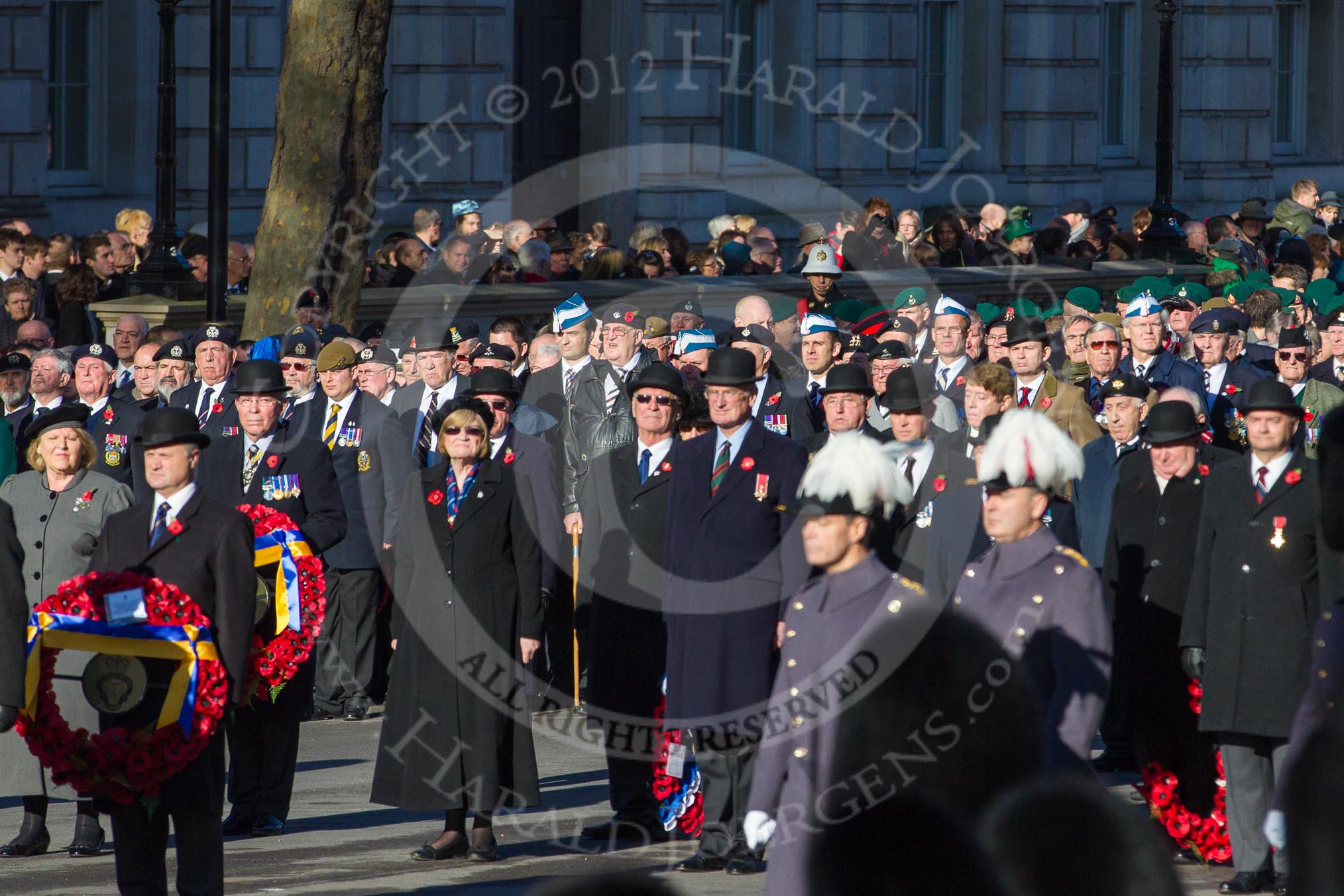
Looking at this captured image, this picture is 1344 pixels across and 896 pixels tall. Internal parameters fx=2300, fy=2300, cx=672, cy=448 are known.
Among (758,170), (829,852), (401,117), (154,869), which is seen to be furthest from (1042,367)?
(758,170)

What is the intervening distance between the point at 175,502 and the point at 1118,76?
2730 centimetres

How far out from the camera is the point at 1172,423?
31.8ft

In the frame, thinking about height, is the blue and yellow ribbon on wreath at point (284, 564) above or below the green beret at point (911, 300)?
below

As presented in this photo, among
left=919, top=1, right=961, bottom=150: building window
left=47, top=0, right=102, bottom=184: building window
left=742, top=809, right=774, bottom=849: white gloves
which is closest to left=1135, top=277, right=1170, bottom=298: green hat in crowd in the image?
left=47, top=0, right=102, bottom=184: building window

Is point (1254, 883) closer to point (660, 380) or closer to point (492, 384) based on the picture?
point (660, 380)

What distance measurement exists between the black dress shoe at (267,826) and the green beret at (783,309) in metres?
5.69

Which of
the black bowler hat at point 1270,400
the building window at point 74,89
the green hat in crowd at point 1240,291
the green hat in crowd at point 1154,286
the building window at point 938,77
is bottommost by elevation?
the black bowler hat at point 1270,400

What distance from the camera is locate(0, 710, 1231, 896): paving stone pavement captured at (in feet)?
28.7

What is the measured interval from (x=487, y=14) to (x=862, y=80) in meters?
6.10

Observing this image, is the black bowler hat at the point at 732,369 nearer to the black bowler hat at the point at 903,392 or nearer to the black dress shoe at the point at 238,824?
the black bowler hat at the point at 903,392

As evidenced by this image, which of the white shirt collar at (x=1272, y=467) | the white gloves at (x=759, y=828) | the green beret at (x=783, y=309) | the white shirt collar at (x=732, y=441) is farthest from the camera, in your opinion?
the green beret at (x=783, y=309)

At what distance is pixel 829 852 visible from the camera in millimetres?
3416

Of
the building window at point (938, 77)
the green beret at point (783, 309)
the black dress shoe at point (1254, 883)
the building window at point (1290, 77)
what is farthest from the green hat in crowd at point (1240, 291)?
the building window at point (1290, 77)

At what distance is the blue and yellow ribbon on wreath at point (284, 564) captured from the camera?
892 centimetres
